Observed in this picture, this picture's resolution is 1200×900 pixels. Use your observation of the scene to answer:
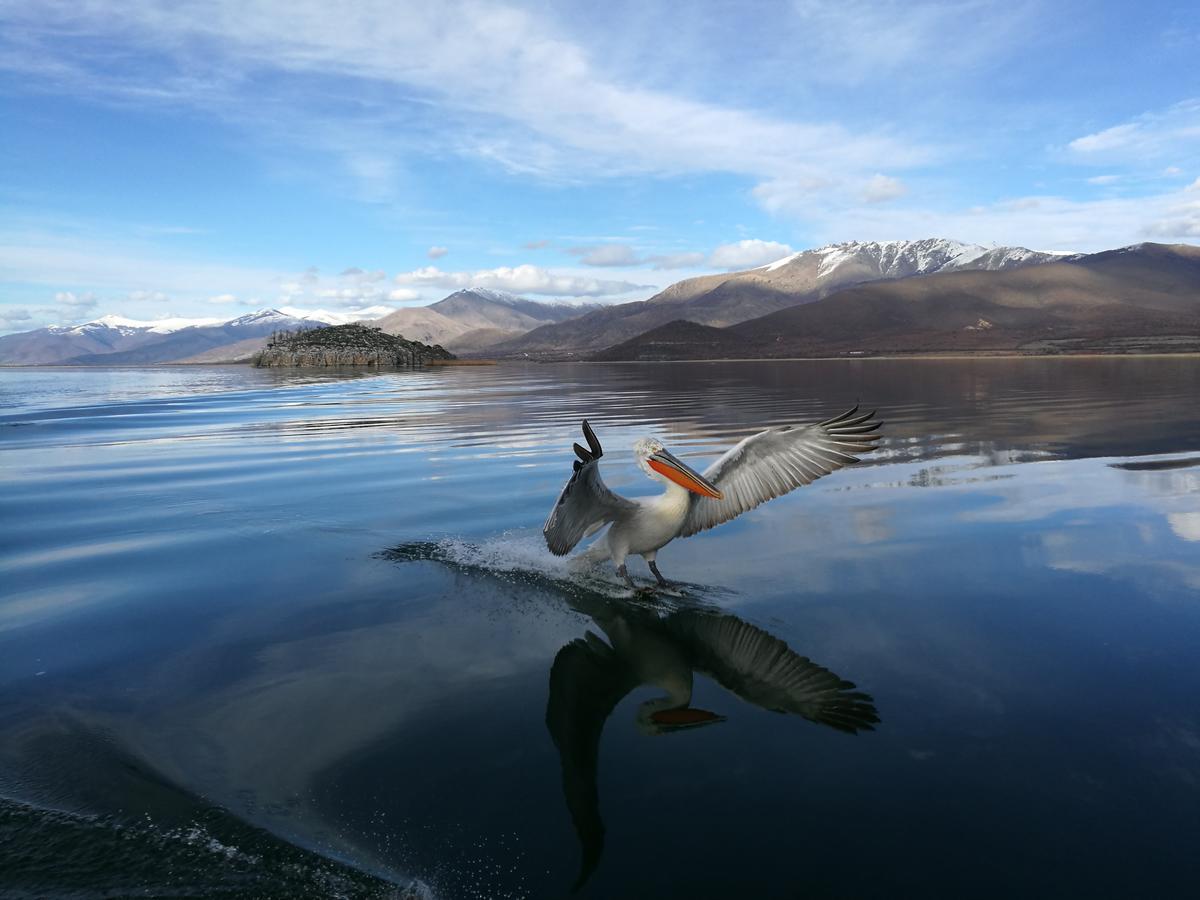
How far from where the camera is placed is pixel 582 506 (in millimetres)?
8672

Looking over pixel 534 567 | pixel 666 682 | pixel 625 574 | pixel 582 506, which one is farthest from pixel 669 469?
pixel 534 567

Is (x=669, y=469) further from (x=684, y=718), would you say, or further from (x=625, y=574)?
(x=684, y=718)

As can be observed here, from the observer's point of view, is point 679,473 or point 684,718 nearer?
point 684,718

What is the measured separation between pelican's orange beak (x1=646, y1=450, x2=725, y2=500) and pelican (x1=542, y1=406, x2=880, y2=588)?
0.04 feet

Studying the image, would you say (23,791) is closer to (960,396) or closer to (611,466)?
(611,466)

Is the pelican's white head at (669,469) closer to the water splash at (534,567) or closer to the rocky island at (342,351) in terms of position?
the water splash at (534,567)

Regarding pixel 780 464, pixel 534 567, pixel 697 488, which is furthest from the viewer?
pixel 534 567

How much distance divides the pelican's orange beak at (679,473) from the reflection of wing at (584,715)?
195 cm

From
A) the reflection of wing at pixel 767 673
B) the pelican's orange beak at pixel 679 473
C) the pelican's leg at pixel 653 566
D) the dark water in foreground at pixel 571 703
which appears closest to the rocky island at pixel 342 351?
the dark water in foreground at pixel 571 703

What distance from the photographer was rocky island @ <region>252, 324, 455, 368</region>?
428ft

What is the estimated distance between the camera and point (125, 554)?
1171 cm

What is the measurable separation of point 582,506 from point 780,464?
278 cm

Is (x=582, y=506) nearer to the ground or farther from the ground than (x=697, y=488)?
nearer to the ground

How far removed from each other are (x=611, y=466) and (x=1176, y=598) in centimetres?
1198
